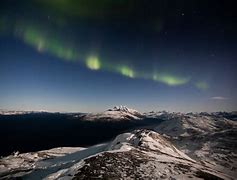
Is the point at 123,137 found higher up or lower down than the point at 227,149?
higher up

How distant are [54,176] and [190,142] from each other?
526ft

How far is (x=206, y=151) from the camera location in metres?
144

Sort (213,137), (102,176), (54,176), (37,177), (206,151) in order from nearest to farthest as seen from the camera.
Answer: (102,176), (54,176), (37,177), (206,151), (213,137)

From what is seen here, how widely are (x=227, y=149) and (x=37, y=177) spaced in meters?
139

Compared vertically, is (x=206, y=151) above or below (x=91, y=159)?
below

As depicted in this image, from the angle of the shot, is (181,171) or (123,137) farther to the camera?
(123,137)

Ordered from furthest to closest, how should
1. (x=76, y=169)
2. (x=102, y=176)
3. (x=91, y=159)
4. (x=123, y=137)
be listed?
(x=123, y=137)
(x=91, y=159)
(x=76, y=169)
(x=102, y=176)

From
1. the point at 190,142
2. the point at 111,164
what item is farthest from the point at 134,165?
the point at 190,142

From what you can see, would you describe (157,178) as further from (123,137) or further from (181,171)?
(123,137)

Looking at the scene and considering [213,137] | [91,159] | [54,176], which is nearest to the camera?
[54,176]

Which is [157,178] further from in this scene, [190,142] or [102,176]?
[190,142]

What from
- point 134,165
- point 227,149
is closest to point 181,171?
point 134,165

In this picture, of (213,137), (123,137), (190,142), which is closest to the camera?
(123,137)

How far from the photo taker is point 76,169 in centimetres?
3344
